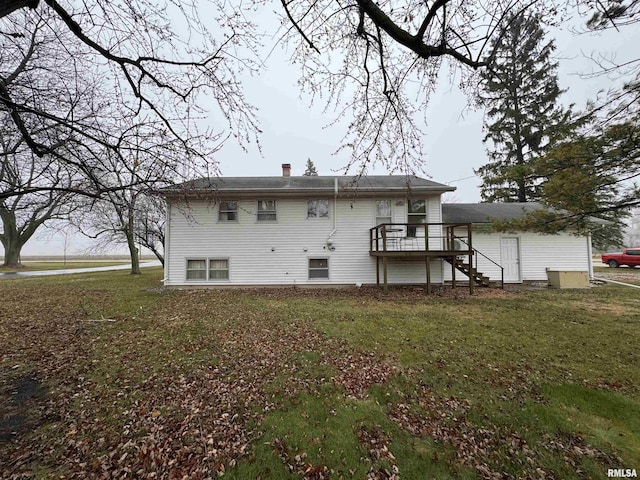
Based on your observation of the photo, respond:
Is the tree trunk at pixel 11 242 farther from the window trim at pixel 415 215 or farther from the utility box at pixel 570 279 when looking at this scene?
the utility box at pixel 570 279

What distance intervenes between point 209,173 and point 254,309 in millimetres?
5223

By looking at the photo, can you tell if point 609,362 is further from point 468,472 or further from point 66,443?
point 66,443

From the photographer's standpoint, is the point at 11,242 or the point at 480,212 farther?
the point at 11,242

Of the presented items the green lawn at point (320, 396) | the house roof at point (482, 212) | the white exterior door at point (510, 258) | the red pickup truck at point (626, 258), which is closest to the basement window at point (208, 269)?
the green lawn at point (320, 396)

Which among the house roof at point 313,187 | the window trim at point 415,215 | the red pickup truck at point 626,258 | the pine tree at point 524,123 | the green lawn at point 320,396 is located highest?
the pine tree at point 524,123

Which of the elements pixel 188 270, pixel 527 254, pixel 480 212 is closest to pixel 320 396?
pixel 188 270

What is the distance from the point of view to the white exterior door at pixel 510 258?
531 inches

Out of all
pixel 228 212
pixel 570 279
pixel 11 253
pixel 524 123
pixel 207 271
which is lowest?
pixel 570 279

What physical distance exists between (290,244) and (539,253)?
1221 centimetres

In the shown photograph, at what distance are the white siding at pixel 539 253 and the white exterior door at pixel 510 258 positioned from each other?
0.16 meters

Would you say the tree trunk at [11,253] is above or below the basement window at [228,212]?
below

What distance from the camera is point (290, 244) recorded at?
1253 centimetres

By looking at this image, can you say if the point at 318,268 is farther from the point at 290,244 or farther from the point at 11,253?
the point at 11,253

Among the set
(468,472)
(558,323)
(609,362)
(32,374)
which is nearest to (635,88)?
(609,362)
